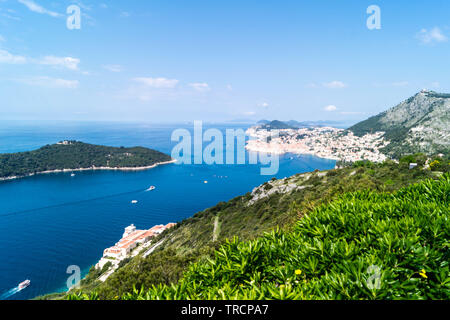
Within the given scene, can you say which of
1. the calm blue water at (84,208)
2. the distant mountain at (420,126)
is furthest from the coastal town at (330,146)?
the calm blue water at (84,208)

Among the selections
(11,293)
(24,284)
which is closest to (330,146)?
(24,284)

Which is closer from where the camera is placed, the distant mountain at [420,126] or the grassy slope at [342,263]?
the grassy slope at [342,263]

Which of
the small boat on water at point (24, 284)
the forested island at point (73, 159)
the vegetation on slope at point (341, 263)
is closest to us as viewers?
the vegetation on slope at point (341, 263)

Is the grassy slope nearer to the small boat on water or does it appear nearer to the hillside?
the hillside

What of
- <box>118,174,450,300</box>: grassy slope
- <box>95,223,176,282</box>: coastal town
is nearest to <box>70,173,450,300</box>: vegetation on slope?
<box>118,174,450,300</box>: grassy slope

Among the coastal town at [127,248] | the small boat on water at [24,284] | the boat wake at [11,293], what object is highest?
the coastal town at [127,248]

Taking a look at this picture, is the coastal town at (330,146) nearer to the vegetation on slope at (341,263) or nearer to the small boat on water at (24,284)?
the vegetation on slope at (341,263)
